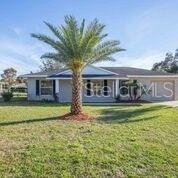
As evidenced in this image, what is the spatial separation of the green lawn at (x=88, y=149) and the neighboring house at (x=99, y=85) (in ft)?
62.3

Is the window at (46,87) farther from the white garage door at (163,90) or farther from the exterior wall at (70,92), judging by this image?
the white garage door at (163,90)

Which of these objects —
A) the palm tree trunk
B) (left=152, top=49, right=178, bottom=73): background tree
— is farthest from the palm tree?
(left=152, top=49, right=178, bottom=73): background tree

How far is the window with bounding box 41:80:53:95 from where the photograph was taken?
36562 mm

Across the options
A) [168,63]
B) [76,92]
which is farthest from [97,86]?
[168,63]

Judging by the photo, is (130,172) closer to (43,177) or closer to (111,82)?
(43,177)

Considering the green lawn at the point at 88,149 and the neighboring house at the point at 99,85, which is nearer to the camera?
the green lawn at the point at 88,149

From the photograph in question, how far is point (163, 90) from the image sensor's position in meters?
37.2

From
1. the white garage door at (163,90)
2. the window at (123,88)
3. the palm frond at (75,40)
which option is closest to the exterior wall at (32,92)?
the window at (123,88)

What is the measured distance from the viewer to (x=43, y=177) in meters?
9.13

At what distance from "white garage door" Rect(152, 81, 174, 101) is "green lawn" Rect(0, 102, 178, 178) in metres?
21.5

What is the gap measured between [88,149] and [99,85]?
81.1 ft

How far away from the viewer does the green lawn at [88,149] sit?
9633mm

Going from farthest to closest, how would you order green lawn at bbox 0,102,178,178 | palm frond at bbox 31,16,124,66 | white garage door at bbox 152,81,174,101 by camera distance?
white garage door at bbox 152,81,174,101
palm frond at bbox 31,16,124,66
green lawn at bbox 0,102,178,178

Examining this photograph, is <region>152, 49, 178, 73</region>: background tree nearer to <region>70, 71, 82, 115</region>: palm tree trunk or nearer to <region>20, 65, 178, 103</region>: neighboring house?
<region>20, 65, 178, 103</region>: neighboring house
